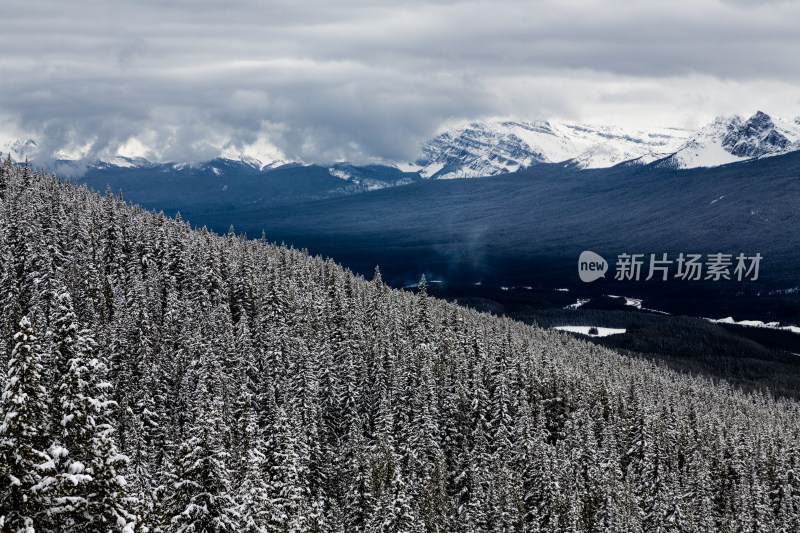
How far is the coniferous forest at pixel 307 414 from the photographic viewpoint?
114 feet

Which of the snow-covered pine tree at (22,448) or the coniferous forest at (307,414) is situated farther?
the coniferous forest at (307,414)

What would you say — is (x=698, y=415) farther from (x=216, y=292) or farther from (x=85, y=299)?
(x=85, y=299)

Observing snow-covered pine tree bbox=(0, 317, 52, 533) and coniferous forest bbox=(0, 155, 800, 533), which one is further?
coniferous forest bbox=(0, 155, 800, 533)

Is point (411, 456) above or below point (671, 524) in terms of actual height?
above

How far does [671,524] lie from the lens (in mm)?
82750

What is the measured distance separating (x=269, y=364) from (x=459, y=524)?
1220 inches

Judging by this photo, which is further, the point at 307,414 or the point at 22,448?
the point at 307,414

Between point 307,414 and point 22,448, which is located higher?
point 22,448

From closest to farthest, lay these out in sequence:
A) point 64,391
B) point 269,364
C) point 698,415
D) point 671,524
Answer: point 64,391, point 671,524, point 269,364, point 698,415

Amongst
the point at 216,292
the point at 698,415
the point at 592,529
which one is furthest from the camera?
the point at 698,415

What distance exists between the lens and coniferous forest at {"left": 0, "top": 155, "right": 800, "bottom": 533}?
114ft

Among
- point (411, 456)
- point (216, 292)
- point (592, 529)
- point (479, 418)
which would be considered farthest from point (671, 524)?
point (216, 292)

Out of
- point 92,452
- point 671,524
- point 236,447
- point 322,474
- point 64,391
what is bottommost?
point 671,524

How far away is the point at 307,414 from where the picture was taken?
256 ft
